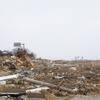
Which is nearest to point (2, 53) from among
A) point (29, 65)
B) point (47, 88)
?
point (29, 65)

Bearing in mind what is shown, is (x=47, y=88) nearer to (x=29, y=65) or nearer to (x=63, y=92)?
(x=63, y=92)

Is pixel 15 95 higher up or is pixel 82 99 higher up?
pixel 15 95

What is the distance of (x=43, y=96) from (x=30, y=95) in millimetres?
399

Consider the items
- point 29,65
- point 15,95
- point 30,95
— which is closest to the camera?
point 15,95

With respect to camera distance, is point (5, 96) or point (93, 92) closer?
point (5, 96)

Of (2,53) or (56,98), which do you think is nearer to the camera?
(56,98)

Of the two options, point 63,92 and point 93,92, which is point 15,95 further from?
point 93,92

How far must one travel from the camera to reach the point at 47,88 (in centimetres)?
672

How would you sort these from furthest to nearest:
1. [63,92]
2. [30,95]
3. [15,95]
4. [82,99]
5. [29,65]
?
[29,65]
[63,92]
[82,99]
[30,95]
[15,95]

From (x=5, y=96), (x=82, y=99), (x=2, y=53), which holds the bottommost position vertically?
(x=82, y=99)

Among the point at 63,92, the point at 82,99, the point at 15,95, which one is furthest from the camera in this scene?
the point at 63,92

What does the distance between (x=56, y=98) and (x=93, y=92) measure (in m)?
1.55

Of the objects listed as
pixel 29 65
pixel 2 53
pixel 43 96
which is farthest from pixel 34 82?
pixel 2 53

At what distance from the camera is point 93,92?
21.5ft
